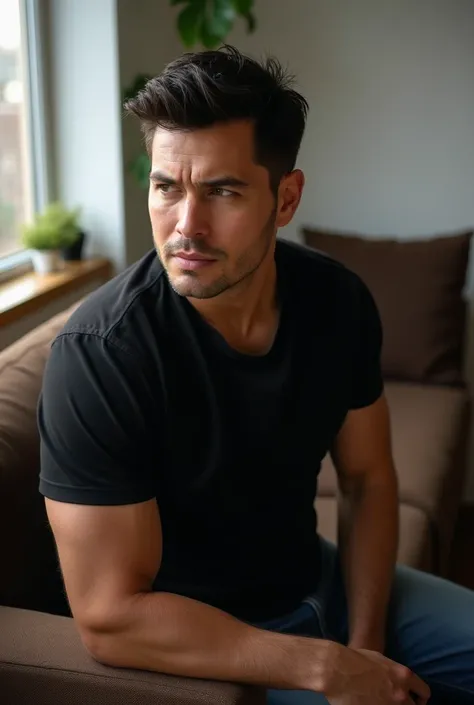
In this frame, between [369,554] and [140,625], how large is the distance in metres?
0.51

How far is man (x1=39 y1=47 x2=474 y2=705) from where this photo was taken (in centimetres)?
98

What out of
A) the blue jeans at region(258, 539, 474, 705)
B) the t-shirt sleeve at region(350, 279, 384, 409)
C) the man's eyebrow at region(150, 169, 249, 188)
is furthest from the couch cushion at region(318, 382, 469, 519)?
the man's eyebrow at region(150, 169, 249, 188)

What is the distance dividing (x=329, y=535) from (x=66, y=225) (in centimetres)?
109

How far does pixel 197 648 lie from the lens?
955 millimetres

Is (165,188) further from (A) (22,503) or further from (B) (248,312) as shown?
(A) (22,503)

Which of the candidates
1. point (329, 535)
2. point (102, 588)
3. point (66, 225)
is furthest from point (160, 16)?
point (102, 588)

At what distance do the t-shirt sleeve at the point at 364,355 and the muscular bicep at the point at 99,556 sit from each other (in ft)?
1.67

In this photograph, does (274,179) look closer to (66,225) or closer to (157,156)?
(157,156)

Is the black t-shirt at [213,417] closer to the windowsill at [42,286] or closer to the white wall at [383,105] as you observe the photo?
the windowsill at [42,286]

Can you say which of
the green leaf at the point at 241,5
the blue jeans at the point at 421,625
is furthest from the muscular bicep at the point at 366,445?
the green leaf at the point at 241,5

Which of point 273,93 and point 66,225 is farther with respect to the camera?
point 66,225

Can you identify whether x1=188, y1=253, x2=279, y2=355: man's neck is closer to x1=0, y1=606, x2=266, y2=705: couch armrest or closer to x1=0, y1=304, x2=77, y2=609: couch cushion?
x1=0, y1=304, x2=77, y2=609: couch cushion

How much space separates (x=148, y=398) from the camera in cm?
104

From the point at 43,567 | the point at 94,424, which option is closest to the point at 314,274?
the point at 94,424
